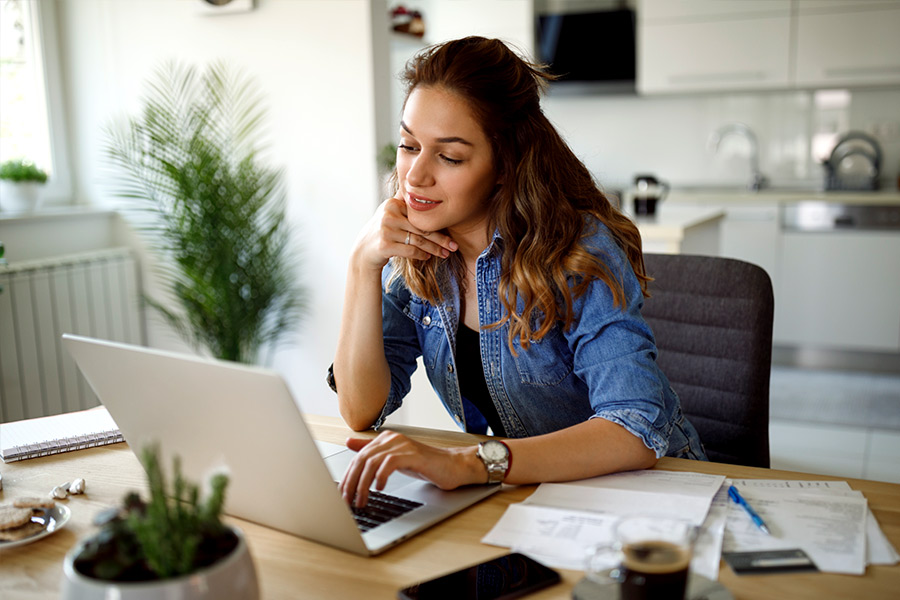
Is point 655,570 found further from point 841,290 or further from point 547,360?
point 841,290

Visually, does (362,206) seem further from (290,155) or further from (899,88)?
(899,88)

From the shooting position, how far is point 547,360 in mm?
1275

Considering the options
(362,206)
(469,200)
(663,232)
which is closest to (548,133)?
(469,200)

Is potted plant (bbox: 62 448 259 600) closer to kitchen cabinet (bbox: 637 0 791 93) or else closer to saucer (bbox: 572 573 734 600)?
saucer (bbox: 572 573 734 600)

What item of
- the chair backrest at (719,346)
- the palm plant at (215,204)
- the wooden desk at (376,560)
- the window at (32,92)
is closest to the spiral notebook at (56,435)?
the wooden desk at (376,560)

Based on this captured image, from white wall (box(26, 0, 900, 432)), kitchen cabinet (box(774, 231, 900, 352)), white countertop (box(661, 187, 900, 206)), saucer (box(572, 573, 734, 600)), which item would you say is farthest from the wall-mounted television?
saucer (box(572, 573, 734, 600))

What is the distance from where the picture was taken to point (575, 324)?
4.02 ft

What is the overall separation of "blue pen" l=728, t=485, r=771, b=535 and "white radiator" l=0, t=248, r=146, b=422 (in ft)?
7.95

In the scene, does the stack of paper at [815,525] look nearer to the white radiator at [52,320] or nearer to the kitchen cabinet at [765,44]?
the white radiator at [52,320]

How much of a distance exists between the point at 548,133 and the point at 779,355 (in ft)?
12.3

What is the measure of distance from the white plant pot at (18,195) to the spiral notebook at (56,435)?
1789 mm

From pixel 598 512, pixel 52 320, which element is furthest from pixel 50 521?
pixel 52 320

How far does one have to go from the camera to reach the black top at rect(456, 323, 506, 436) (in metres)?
1.37

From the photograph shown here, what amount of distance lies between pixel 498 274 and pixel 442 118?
26cm
